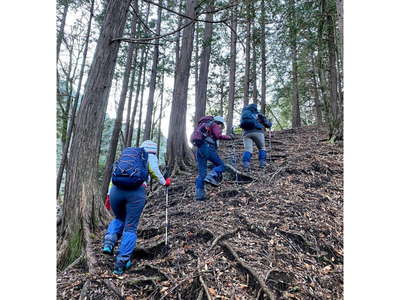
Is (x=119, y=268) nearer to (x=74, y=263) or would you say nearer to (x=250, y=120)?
(x=74, y=263)

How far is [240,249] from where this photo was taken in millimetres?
3242

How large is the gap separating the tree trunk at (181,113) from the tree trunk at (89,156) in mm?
3544

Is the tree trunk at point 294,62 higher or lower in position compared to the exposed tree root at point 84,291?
higher

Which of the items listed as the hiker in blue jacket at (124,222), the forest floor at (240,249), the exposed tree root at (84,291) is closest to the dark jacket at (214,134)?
the forest floor at (240,249)

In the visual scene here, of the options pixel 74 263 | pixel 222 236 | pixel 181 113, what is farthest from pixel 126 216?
pixel 181 113

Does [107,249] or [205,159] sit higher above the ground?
[205,159]

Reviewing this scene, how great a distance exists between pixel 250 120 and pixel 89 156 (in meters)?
3.80

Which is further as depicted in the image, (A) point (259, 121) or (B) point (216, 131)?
(A) point (259, 121)

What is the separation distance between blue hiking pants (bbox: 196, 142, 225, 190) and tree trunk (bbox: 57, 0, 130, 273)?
190 centimetres

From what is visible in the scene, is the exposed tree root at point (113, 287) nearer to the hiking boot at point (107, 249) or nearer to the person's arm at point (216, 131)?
the hiking boot at point (107, 249)

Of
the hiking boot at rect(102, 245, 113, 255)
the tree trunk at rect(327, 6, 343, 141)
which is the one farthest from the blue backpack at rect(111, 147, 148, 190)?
the tree trunk at rect(327, 6, 343, 141)

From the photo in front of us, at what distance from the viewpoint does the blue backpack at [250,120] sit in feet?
20.9

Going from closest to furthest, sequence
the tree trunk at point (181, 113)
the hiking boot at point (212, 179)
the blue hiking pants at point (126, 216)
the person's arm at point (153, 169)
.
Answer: the blue hiking pants at point (126, 216)
the person's arm at point (153, 169)
the hiking boot at point (212, 179)
the tree trunk at point (181, 113)
